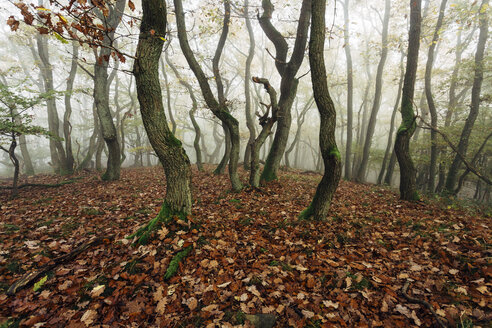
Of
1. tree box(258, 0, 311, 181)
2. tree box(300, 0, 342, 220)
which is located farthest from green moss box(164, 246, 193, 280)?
tree box(258, 0, 311, 181)

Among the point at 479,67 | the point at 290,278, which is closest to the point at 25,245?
the point at 290,278

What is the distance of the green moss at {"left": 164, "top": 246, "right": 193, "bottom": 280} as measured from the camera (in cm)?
332

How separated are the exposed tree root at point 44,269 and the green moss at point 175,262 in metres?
1.80

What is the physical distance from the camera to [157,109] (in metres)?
4.08

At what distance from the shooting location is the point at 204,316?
2660 millimetres

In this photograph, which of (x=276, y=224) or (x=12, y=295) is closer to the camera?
(x=12, y=295)

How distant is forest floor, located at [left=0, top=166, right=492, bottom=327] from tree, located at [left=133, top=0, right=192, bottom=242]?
Answer: 0.44 meters

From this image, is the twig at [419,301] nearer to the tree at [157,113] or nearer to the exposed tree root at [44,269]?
the tree at [157,113]

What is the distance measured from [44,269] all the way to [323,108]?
6349 millimetres

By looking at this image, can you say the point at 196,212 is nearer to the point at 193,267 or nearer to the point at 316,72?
the point at 193,267

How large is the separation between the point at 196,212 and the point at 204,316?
3.13 metres

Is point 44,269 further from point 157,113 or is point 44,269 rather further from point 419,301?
point 419,301

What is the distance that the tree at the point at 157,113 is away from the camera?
12.6ft

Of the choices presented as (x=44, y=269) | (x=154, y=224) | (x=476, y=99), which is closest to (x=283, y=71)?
(x=154, y=224)
